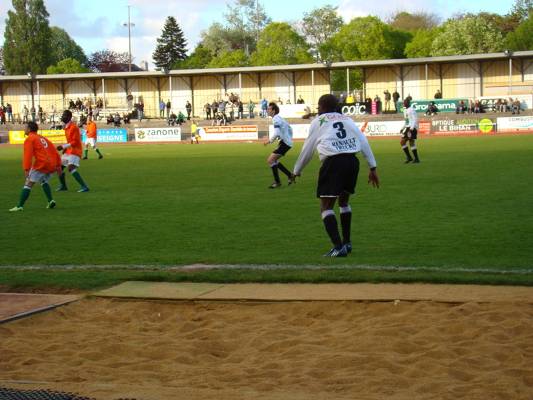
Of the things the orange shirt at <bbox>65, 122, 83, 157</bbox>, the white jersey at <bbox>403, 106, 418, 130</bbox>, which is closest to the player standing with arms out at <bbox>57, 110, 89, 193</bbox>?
the orange shirt at <bbox>65, 122, 83, 157</bbox>

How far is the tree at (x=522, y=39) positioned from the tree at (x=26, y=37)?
63166 millimetres

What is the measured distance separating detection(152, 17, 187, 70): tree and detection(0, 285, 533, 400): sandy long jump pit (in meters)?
118

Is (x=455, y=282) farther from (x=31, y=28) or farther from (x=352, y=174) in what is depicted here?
(x=31, y=28)

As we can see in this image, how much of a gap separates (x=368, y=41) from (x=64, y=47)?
72376 millimetres

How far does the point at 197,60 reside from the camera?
11269cm

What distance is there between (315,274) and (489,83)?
59.3 meters

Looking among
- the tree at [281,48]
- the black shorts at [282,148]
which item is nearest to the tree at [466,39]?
the tree at [281,48]

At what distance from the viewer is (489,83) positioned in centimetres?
6431

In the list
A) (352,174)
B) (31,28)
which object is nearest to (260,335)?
(352,174)

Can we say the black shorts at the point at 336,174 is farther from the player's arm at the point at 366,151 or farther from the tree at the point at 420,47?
the tree at the point at 420,47

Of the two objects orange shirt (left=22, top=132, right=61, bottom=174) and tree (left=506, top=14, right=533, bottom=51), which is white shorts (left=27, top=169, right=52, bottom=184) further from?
tree (left=506, top=14, right=533, bottom=51)

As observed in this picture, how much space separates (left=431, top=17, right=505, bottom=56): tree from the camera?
266 ft

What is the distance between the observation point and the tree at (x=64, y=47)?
5305 inches

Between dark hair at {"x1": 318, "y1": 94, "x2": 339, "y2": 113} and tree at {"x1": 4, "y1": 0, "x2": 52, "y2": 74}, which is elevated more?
tree at {"x1": 4, "y1": 0, "x2": 52, "y2": 74}
